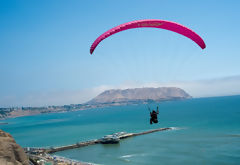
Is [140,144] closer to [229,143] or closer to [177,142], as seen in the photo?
[177,142]

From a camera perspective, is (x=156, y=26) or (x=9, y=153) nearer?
(x=156, y=26)

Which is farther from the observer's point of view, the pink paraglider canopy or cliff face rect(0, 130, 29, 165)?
cliff face rect(0, 130, 29, 165)

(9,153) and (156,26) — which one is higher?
(156,26)

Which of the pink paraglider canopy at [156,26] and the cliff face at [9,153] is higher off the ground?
the pink paraglider canopy at [156,26]

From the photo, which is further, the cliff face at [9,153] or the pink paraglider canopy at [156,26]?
the cliff face at [9,153]

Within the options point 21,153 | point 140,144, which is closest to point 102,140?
point 140,144
